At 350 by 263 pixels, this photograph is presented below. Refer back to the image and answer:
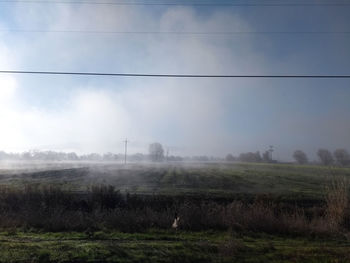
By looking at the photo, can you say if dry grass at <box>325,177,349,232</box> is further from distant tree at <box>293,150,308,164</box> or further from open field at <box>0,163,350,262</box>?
distant tree at <box>293,150,308,164</box>

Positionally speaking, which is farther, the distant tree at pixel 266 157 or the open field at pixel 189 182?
the distant tree at pixel 266 157

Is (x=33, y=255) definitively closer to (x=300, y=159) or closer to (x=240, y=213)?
(x=240, y=213)

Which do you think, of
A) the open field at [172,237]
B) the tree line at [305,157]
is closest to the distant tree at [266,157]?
the tree line at [305,157]

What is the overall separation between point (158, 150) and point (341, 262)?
438ft

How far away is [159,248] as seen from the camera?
9.97 metres

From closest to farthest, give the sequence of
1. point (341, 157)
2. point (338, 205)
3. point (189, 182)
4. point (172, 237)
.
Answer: point (172, 237)
point (338, 205)
point (189, 182)
point (341, 157)

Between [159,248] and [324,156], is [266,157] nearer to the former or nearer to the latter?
[324,156]

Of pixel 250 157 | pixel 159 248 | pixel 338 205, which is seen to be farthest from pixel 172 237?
pixel 250 157

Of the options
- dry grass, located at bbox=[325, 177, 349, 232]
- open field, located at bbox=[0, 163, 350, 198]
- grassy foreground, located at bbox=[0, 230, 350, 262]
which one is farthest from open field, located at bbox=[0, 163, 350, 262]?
open field, located at bbox=[0, 163, 350, 198]

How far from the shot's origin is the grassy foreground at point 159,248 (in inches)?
354

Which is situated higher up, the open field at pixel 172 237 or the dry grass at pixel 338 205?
the dry grass at pixel 338 205

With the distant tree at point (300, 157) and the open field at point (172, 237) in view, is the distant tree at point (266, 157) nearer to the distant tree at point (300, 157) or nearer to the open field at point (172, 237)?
the distant tree at point (300, 157)

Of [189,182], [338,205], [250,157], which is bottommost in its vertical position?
[189,182]

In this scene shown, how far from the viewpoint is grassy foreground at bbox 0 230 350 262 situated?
899 centimetres
